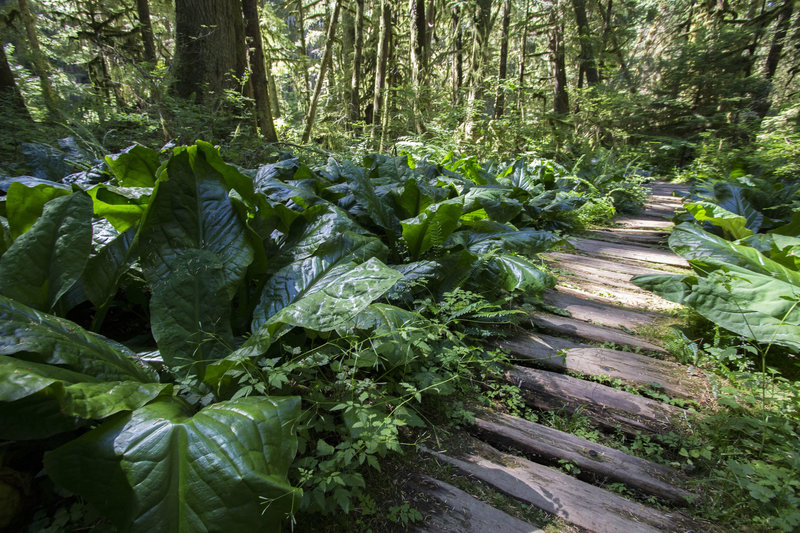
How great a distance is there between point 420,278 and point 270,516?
119 cm

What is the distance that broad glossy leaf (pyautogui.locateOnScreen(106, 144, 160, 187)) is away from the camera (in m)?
1.68

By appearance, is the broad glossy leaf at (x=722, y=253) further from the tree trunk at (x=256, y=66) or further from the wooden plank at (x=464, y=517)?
the tree trunk at (x=256, y=66)

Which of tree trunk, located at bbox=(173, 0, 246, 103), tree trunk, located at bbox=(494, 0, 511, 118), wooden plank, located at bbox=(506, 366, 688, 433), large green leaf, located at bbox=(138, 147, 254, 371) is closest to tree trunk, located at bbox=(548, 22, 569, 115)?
tree trunk, located at bbox=(494, 0, 511, 118)

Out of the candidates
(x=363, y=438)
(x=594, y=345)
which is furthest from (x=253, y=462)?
(x=594, y=345)

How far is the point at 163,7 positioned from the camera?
9.03 metres

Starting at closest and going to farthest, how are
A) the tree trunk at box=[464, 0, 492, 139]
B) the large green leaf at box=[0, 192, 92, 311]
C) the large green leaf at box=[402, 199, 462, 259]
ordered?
the large green leaf at box=[0, 192, 92, 311]
the large green leaf at box=[402, 199, 462, 259]
the tree trunk at box=[464, 0, 492, 139]

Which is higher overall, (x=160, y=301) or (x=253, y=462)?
→ (x=160, y=301)

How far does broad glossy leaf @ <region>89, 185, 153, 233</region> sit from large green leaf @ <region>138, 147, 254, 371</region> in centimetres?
13

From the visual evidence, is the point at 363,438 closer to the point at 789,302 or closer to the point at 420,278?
the point at 420,278

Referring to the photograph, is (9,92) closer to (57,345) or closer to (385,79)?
(57,345)

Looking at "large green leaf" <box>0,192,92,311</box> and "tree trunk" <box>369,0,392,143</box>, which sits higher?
"tree trunk" <box>369,0,392,143</box>

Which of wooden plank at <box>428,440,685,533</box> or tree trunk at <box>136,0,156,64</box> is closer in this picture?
wooden plank at <box>428,440,685,533</box>

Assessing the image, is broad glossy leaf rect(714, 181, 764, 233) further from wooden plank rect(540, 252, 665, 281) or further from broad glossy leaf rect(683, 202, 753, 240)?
wooden plank rect(540, 252, 665, 281)

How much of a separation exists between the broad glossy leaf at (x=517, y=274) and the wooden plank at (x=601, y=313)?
49cm
